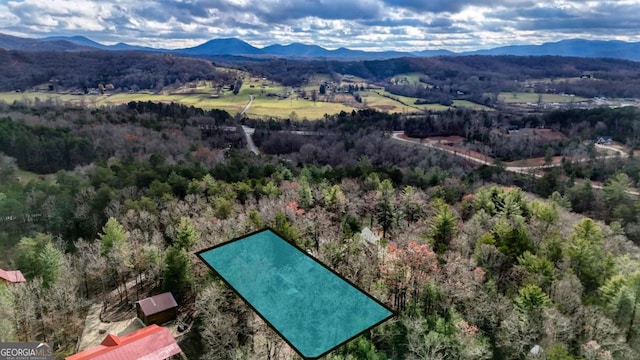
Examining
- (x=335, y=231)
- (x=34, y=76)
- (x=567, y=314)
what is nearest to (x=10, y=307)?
(x=335, y=231)

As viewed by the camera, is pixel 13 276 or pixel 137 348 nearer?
pixel 137 348

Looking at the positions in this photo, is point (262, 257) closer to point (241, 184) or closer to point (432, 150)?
point (241, 184)

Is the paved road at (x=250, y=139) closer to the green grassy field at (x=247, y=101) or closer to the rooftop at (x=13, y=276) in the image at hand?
the green grassy field at (x=247, y=101)

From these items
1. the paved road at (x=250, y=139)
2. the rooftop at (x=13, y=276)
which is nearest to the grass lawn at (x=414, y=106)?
the paved road at (x=250, y=139)

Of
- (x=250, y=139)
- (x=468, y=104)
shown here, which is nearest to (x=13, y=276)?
(x=250, y=139)
